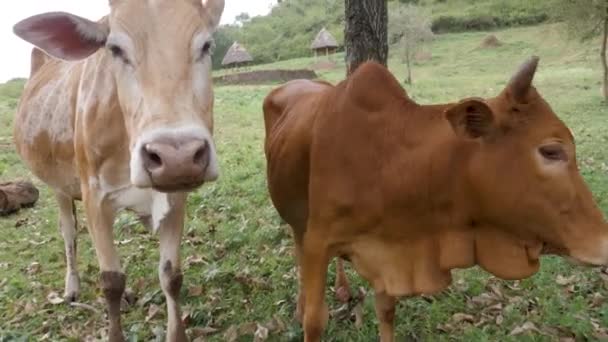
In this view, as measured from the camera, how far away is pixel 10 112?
17.0 metres

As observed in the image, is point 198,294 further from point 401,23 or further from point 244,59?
point 244,59

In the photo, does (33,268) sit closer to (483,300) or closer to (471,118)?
(483,300)

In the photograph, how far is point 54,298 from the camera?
4254 millimetres

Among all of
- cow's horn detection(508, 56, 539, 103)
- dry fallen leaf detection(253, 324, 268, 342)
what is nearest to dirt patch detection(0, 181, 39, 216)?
dry fallen leaf detection(253, 324, 268, 342)

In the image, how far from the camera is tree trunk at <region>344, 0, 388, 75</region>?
14.5 ft

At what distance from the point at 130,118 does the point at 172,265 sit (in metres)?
1.12

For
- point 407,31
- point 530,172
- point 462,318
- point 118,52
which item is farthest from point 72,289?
point 407,31

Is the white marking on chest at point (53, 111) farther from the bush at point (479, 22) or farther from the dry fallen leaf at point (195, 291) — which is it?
the bush at point (479, 22)

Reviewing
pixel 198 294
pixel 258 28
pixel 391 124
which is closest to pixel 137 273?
pixel 198 294

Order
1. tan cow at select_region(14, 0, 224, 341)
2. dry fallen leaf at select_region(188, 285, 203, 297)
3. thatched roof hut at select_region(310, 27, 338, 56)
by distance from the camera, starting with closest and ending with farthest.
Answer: tan cow at select_region(14, 0, 224, 341), dry fallen leaf at select_region(188, 285, 203, 297), thatched roof hut at select_region(310, 27, 338, 56)

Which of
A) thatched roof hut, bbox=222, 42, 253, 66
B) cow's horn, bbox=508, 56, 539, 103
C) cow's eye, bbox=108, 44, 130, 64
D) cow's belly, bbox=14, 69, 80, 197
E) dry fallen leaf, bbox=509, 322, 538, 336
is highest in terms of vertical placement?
cow's eye, bbox=108, 44, 130, 64

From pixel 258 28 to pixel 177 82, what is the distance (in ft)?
175

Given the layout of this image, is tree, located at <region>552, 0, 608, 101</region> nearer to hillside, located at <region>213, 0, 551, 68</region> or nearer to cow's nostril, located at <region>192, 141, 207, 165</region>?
cow's nostril, located at <region>192, 141, 207, 165</region>

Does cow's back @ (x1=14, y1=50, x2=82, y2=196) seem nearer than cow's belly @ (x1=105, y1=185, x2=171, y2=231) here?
No
